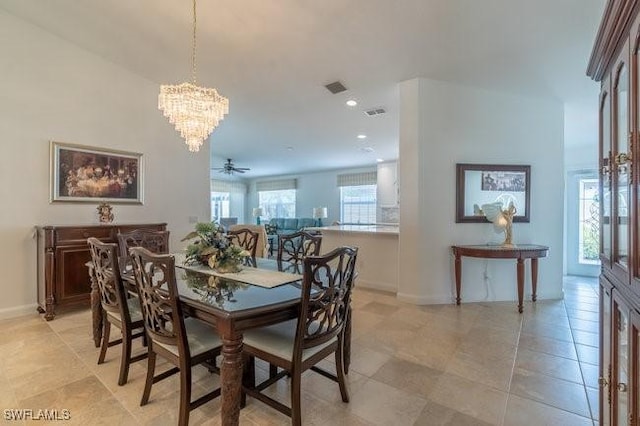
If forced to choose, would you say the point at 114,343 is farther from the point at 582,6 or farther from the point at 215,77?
the point at 582,6

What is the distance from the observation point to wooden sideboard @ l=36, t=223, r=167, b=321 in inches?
130

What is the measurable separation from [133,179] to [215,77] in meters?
1.83

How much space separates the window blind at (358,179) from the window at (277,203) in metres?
2.11

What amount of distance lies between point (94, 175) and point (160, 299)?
330 centimetres

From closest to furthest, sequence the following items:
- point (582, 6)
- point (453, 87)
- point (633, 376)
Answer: point (633, 376) < point (582, 6) < point (453, 87)

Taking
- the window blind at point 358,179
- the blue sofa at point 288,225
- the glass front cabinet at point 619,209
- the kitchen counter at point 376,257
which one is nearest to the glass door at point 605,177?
the glass front cabinet at point 619,209

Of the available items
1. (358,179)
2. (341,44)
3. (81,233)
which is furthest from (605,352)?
(358,179)

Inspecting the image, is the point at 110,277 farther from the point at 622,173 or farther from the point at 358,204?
the point at 358,204

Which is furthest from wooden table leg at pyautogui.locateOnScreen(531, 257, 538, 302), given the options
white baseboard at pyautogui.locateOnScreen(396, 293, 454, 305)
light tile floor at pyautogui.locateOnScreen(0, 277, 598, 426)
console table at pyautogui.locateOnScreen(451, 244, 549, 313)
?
white baseboard at pyautogui.locateOnScreen(396, 293, 454, 305)

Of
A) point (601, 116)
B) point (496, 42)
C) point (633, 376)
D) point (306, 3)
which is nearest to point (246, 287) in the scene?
point (633, 376)

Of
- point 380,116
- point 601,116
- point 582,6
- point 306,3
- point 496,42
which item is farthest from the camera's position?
point 380,116

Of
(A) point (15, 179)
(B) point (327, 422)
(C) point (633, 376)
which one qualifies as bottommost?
(B) point (327, 422)

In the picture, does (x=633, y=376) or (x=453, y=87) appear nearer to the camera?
(x=633, y=376)

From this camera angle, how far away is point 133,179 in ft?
14.2
